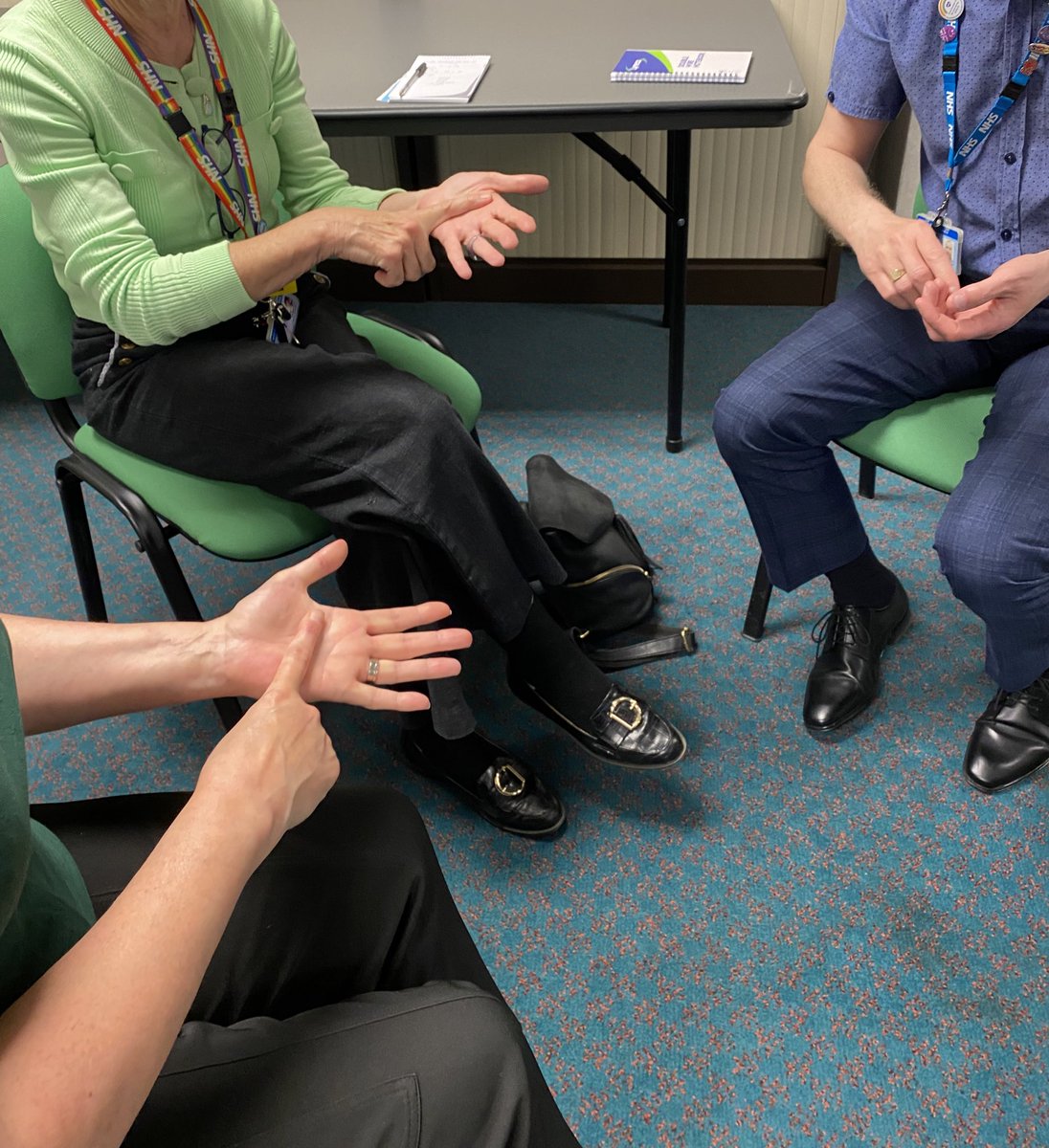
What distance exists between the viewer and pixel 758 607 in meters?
1.78

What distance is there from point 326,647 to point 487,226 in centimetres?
69

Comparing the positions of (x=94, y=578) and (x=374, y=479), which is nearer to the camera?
(x=374, y=479)

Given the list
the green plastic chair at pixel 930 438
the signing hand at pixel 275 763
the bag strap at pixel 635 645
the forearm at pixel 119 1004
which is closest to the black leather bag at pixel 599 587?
the bag strap at pixel 635 645

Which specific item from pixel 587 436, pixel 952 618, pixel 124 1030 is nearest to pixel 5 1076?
pixel 124 1030

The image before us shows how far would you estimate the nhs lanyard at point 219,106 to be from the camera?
4.10ft

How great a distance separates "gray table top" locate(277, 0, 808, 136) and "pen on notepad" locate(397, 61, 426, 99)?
0.04 meters

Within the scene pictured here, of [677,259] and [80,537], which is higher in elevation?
[677,259]

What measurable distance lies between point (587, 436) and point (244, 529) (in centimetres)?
121

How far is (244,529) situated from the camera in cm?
136

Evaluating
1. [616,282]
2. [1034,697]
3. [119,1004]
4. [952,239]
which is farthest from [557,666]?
[616,282]

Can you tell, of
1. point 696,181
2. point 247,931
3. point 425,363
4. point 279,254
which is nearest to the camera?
point 247,931

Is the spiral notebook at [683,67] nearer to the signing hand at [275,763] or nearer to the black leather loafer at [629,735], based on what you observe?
the black leather loafer at [629,735]

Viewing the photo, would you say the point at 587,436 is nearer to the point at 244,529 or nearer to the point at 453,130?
the point at 453,130

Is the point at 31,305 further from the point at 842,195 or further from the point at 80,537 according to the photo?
the point at 842,195
